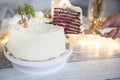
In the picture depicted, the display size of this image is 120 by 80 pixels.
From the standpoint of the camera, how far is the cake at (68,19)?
35.8 inches

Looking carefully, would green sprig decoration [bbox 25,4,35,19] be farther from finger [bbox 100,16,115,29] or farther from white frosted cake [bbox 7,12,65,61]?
finger [bbox 100,16,115,29]

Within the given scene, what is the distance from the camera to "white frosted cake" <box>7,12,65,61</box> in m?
0.63

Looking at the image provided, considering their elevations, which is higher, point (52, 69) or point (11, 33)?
point (11, 33)

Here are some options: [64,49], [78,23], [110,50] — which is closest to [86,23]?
[78,23]

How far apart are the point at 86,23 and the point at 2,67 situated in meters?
0.45

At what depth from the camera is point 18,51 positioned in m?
0.65

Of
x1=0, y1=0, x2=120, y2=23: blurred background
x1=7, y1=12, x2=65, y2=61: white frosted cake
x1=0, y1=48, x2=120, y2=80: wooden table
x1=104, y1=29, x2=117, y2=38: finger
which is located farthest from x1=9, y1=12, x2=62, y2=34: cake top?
x1=0, y1=0, x2=120, y2=23: blurred background

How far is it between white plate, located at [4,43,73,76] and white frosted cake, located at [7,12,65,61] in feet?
0.06

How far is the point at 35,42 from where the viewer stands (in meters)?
0.63

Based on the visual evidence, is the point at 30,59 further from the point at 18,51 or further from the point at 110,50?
the point at 110,50

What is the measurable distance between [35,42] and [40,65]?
0.21 ft

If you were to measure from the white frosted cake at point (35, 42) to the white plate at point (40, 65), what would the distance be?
0.7 inches

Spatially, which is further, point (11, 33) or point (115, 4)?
point (115, 4)

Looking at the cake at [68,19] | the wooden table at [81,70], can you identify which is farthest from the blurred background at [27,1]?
the wooden table at [81,70]
